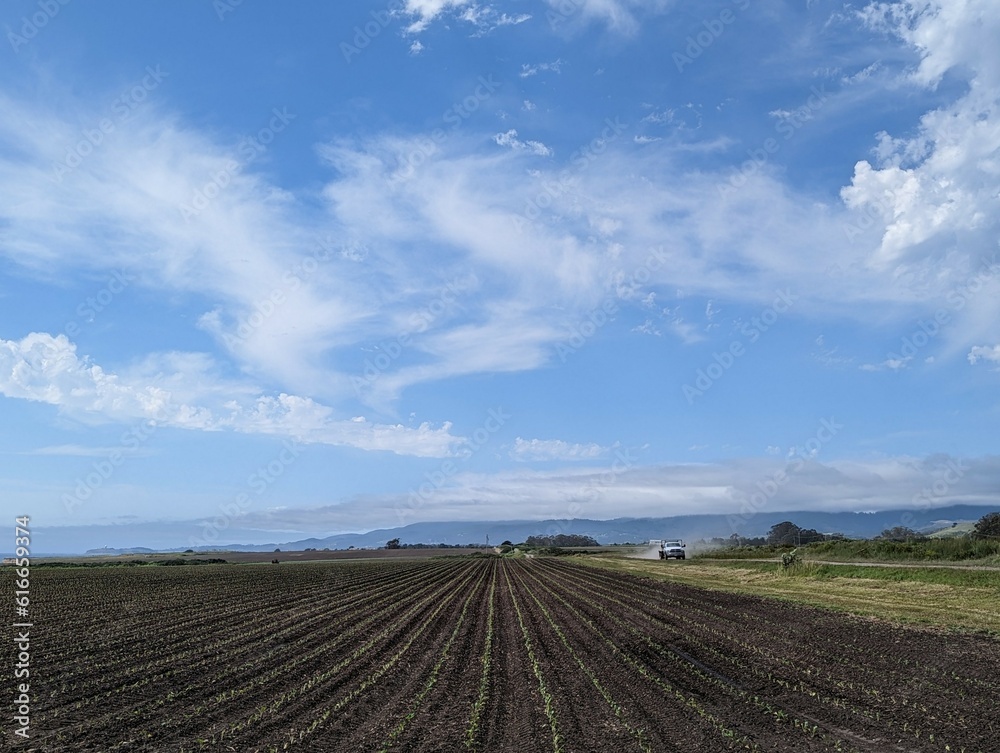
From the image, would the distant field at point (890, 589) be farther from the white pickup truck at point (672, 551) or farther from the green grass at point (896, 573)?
the white pickup truck at point (672, 551)

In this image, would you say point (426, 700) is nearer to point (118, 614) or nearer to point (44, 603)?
point (118, 614)

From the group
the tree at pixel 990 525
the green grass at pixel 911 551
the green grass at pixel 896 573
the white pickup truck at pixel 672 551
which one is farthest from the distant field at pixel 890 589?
the white pickup truck at pixel 672 551

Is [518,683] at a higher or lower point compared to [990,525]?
higher

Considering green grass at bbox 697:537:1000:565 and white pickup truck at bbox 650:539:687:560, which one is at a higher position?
green grass at bbox 697:537:1000:565

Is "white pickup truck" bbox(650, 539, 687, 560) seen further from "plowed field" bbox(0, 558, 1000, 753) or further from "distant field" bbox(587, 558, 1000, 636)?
"plowed field" bbox(0, 558, 1000, 753)

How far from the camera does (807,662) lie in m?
17.7

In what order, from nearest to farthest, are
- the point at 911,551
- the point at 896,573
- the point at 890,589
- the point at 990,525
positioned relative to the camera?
the point at 890,589 → the point at 896,573 → the point at 911,551 → the point at 990,525

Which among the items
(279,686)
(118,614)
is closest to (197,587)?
(118,614)

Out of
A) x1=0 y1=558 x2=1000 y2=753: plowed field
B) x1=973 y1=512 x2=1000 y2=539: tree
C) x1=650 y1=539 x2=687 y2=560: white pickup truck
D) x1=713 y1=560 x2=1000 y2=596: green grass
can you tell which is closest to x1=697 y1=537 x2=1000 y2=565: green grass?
x1=713 y1=560 x2=1000 y2=596: green grass

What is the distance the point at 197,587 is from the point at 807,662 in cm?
4553

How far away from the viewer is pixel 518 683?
16125 mm

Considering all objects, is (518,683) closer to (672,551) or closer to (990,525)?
(990,525)

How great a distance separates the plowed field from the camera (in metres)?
12.1

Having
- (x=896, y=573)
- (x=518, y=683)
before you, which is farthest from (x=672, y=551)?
(x=518, y=683)
